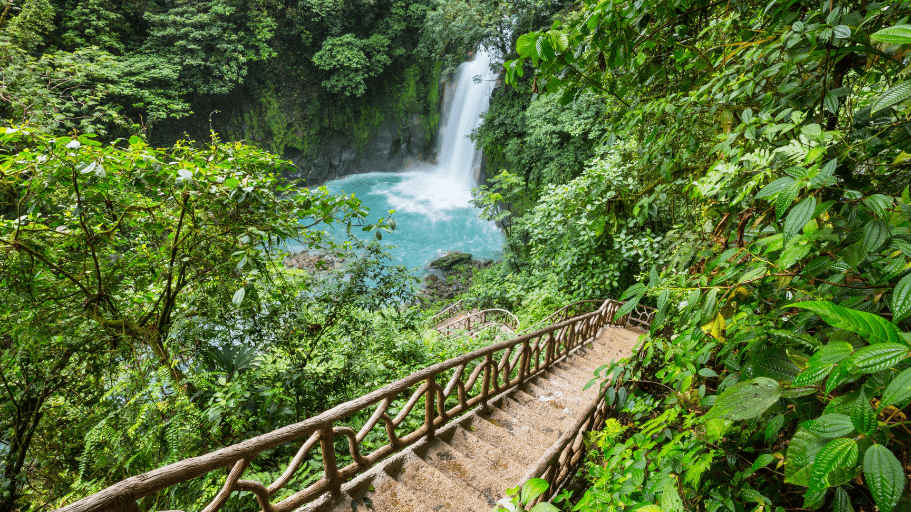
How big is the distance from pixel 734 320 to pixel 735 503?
0.69 m

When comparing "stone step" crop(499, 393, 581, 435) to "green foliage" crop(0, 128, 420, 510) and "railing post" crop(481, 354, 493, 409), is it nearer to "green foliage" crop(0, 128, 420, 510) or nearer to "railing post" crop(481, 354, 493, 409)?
"railing post" crop(481, 354, 493, 409)

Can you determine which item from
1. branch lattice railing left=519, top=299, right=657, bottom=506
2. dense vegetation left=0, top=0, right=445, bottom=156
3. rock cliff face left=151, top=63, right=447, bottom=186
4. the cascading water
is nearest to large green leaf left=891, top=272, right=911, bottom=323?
branch lattice railing left=519, top=299, right=657, bottom=506

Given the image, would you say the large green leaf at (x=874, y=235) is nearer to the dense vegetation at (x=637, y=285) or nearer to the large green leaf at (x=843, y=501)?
the dense vegetation at (x=637, y=285)

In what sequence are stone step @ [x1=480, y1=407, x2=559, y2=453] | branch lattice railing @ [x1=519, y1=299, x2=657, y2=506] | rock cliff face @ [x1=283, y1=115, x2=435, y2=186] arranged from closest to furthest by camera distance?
branch lattice railing @ [x1=519, y1=299, x2=657, y2=506]
stone step @ [x1=480, y1=407, x2=559, y2=453]
rock cliff face @ [x1=283, y1=115, x2=435, y2=186]

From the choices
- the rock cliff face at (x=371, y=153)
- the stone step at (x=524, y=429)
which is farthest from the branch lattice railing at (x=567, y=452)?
the rock cliff face at (x=371, y=153)

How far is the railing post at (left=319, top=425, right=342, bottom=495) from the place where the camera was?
2.43 m

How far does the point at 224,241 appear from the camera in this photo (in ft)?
10.6

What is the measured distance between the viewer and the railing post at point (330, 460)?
7.98 ft

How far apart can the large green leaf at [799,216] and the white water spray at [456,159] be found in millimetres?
19416

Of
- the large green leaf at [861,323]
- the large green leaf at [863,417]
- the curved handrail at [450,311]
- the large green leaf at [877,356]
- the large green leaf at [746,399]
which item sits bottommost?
the curved handrail at [450,311]

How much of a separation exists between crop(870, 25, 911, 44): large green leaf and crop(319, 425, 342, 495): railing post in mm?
2945

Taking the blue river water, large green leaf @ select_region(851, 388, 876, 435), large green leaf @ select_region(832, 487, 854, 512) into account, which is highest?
large green leaf @ select_region(851, 388, 876, 435)

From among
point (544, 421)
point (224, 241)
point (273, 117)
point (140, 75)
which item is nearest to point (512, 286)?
point (544, 421)

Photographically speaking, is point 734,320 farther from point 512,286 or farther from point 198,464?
point 512,286
